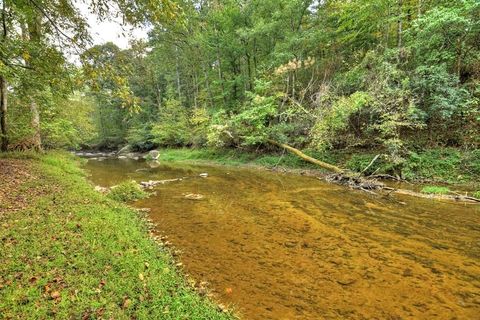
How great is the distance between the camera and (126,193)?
9.38 m

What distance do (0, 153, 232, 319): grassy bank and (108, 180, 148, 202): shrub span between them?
2.79 meters

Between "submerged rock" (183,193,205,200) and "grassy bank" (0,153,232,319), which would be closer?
"grassy bank" (0,153,232,319)

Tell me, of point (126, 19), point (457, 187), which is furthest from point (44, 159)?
point (457, 187)

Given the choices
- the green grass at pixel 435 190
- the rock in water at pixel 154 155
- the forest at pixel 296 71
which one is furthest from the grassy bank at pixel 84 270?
the rock in water at pixel 154 155

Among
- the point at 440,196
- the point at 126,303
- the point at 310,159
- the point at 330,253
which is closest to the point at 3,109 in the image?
the point at 126,303

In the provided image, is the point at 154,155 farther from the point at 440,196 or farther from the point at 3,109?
the point at 440,196

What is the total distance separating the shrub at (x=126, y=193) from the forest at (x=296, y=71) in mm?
3517

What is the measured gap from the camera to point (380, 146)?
14.2m

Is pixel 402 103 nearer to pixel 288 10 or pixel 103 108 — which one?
pixel 288 10

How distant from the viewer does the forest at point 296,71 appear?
18.2 feet

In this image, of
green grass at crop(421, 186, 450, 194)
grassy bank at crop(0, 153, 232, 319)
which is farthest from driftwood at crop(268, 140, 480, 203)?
grassy bank at crop(0, 153, 232, 319)

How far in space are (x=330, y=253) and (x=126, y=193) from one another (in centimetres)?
716

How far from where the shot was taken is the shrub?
30.0 ft

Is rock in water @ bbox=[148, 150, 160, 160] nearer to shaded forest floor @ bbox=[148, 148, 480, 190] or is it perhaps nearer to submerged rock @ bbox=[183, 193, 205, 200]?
shaded forest floor @ bbox=[148, 148, 480, 190]
